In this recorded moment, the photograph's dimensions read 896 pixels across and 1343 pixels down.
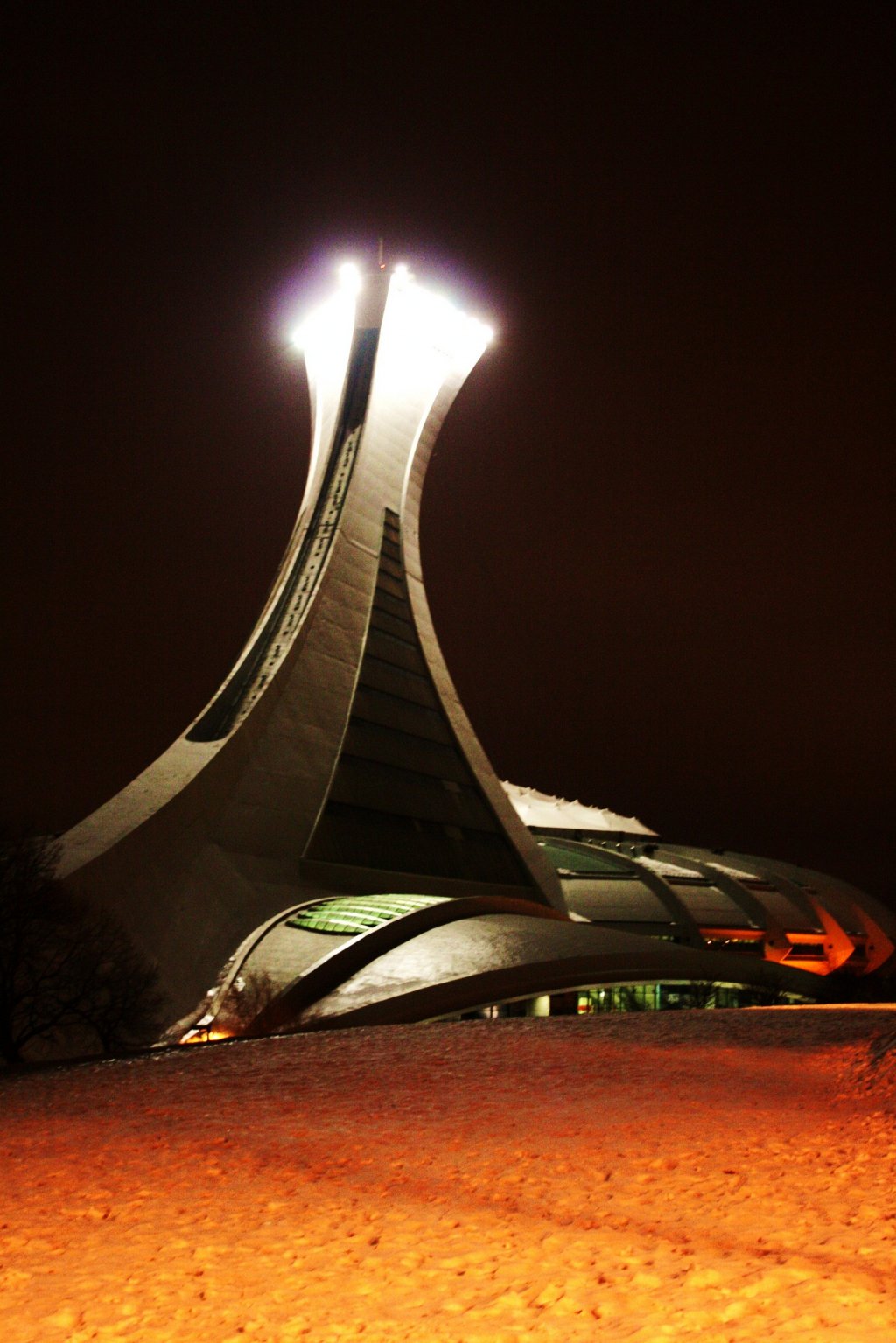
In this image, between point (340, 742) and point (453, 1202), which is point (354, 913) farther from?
point (453, 1202)

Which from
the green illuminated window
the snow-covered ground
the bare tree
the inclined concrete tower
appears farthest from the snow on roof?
the snow-covered ground

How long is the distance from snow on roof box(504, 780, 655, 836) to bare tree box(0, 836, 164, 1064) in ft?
84.1

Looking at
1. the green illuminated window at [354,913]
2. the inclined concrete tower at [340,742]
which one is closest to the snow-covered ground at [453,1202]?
the green illuminated window at [354,913]

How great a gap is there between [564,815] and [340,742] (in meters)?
22.1

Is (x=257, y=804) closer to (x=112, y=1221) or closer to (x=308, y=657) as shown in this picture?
(x=308, y=657)

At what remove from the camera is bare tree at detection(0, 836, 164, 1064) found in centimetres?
1606

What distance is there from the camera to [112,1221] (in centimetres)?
421

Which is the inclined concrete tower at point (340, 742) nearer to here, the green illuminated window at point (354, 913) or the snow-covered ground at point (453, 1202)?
the green illuminated window at point (354, 913)

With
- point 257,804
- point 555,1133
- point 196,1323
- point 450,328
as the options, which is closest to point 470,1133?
point 555,1133

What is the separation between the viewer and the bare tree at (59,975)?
52.7ft

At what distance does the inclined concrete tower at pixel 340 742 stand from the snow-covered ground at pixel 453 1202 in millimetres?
12365

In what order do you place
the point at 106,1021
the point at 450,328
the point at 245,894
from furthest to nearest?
1. the point at 450,328
2. the point at 245,894
3. the point at 106,1021

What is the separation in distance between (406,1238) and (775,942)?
32.0 meters

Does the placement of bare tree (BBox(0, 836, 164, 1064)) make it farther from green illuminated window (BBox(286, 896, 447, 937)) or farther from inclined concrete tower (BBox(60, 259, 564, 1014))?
green illuminated window (BBox(286, 896, 447, 937))
